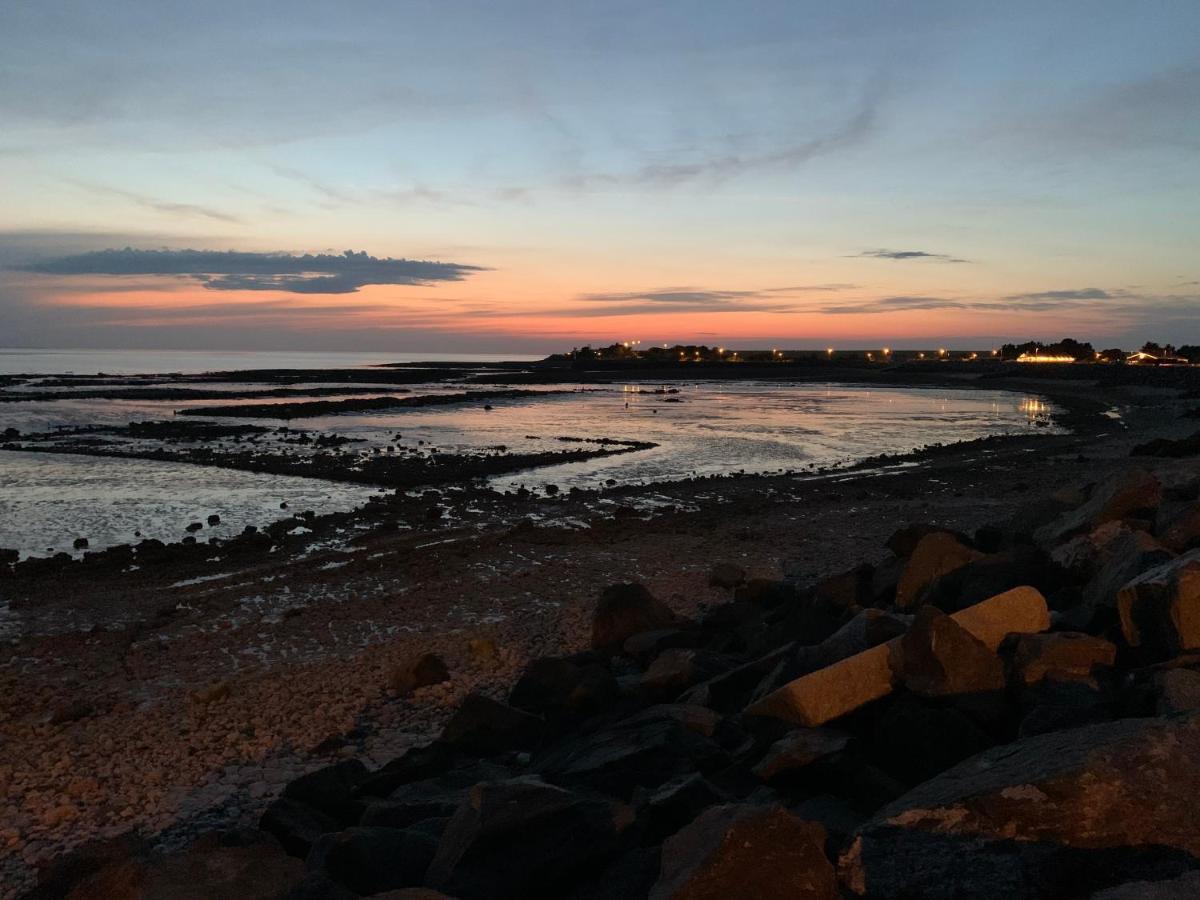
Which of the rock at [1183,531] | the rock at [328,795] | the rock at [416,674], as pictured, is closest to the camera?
the rock at [328,795]

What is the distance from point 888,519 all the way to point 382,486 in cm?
1323

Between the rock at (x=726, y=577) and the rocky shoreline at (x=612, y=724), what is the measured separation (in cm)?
7

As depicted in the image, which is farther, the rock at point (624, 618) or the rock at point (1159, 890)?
the rock at point (624, 618)

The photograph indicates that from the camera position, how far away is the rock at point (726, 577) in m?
12.9

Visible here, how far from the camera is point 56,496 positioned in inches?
881

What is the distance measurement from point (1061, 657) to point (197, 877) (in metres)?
5.53

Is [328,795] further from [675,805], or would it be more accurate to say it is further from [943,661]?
[943,661]

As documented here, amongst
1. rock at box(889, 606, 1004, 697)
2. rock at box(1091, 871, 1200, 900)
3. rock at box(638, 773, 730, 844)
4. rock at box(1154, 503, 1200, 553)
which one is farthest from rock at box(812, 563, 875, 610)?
rock at box(1091, 871, 1200, 900)

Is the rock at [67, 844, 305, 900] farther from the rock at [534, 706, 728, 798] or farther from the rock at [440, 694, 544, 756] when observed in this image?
the rock at [440, 694, 544, 756]

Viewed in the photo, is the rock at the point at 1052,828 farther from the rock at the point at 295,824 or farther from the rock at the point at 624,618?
the rock at the point at 624,618

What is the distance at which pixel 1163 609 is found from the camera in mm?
5828

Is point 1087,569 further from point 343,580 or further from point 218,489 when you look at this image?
point 218,489

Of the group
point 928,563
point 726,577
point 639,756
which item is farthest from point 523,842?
point 726,577

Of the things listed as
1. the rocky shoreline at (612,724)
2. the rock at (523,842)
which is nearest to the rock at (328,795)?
the rocky shoreline at (612,724)
